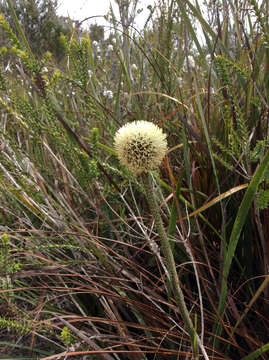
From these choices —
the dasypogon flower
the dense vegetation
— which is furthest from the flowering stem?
the dense vegetation

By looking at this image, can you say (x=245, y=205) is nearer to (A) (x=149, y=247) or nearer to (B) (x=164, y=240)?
(B) (x=164, y=240)

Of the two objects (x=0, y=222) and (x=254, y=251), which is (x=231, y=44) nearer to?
(x=254, y=251)

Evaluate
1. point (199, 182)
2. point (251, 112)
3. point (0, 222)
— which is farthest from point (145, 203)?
point (0, 222)

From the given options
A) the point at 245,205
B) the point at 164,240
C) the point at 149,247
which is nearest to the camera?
the point at 164,240

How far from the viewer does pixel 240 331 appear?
0.87 meters

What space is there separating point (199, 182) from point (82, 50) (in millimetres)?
595

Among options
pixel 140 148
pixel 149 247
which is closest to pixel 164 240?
pixel 140 148

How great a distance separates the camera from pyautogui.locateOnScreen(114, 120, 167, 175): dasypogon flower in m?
0.57

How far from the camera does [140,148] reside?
58cm

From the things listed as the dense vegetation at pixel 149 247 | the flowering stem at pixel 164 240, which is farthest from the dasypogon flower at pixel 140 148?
the dense vegetation at pixel 149 247

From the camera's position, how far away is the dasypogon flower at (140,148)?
0.57 metres

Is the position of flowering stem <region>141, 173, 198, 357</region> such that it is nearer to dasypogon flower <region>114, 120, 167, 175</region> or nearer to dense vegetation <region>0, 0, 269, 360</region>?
dasypogon flower <region>114, 120, 167, 175</region>

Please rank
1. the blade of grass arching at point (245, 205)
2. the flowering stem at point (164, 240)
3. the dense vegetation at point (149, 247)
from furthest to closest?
the dense vegetation at point (149, 247)
the blade of grass arching at point (245, 205)
the flowering stem at point (164, 240)

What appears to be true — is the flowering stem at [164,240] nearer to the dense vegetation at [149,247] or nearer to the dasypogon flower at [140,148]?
the dasypogon flower at [140,148]
